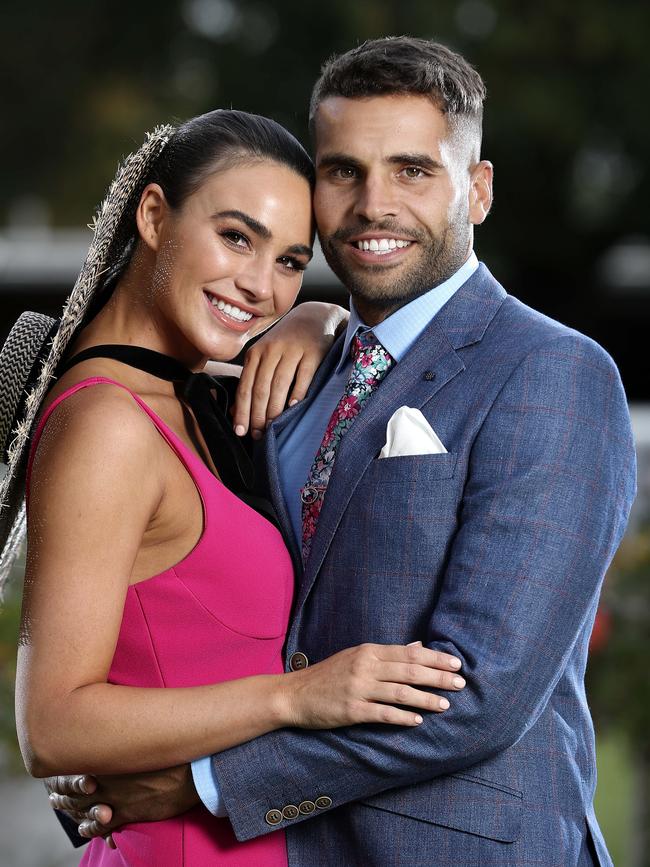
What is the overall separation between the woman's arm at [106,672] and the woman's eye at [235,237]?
53 cm

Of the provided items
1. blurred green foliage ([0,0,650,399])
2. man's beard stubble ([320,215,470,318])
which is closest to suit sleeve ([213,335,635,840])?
man's beard stubble ([320,215,470,318])

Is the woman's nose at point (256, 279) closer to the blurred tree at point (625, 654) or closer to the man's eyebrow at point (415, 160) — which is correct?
the man's eyebrow at point (415, 160)

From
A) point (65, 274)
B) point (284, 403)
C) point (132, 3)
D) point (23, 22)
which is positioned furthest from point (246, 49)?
point (284, 403)

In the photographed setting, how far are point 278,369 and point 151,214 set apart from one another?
0.45m

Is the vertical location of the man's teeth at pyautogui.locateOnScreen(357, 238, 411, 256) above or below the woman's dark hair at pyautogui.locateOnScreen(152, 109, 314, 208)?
below

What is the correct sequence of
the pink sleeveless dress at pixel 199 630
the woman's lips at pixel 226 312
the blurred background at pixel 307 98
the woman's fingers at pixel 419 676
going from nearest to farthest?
the woman's fingers at pixel 419 676, the pink sleeveless dress at pixel 199 630, the woman's lips at pixel 226 312, the blurred background at pixel 307 98

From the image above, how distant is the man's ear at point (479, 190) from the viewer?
2822mm

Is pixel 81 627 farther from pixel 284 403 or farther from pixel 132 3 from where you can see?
pixel 132 3

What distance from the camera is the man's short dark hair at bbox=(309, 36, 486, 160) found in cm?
268

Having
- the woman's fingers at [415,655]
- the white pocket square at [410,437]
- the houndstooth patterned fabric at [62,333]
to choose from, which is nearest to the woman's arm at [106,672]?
the woman's fingers at [415,655]

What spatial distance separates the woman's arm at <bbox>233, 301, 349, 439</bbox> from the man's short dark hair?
0.57 meters

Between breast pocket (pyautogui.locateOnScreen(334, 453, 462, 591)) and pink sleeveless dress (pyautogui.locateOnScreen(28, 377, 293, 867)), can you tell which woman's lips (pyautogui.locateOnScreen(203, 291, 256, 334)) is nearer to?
pink sleeveless dress (pyautogui.locateOnScreen(28, 377, 293, 867))

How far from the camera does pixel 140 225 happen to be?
8.88 ft

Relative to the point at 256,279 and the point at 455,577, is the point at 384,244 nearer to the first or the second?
the point at 256,279
